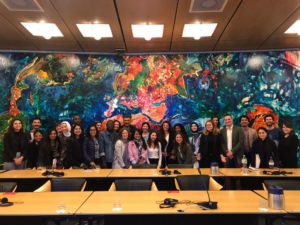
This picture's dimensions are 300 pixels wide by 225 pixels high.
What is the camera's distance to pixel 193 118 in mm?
7008

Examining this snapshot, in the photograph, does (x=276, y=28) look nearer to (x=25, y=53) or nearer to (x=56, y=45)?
(x=56, y=45)

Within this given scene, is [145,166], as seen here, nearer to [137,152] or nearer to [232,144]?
[137,152]

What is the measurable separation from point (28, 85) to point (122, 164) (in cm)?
314

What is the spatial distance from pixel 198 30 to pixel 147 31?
40.0 inches

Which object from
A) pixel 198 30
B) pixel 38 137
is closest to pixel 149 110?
pixel 198 30

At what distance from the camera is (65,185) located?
3.81 metres

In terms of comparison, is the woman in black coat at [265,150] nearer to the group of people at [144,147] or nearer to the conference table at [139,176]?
the group of people at [144,147]

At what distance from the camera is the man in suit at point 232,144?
588cm

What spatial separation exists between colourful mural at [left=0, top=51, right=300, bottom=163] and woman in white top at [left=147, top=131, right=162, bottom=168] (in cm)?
124

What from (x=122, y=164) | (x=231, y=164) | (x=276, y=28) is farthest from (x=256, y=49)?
(x=122, y=164)

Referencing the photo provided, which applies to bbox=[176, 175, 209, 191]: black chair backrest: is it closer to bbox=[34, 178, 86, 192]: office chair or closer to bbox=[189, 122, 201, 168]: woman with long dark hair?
bbox=[34, 178, 86, 192]: office chair

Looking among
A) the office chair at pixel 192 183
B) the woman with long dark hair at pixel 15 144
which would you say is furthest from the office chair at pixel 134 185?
the woman with long dark hair at pixel 15 144

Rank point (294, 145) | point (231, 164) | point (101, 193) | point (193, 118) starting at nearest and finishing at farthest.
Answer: point (101, 193)
point (294, 145)
point (231, 164)
point (193, 118)

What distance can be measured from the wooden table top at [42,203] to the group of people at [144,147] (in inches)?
81.1
